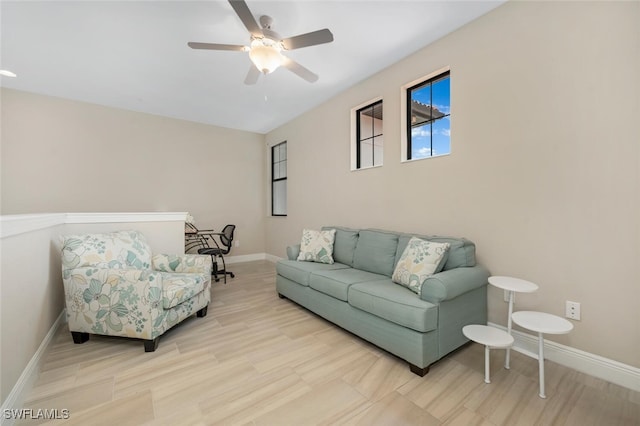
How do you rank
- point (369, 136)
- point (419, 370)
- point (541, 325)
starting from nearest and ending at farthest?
point (541, 325)
point (419, 370)
point (369, 136)

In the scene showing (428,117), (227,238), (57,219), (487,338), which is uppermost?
(428,117)

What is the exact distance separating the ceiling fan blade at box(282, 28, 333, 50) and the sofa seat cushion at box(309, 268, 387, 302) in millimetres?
2052

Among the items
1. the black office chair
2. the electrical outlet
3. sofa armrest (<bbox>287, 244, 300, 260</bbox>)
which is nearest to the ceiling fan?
sofa armrest (<bbox>287, 244, 300, 260</bbox>)

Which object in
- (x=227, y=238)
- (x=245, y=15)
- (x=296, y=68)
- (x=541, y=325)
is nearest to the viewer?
(x=541, y=325)

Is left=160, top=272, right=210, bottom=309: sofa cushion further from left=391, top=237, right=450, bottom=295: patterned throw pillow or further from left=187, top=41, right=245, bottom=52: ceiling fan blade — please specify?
left=187, top=41, right=245, bottom=52: ceiling fan blade

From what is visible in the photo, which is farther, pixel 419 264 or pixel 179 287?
pixel 179 287

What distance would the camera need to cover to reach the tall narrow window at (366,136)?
143 inches

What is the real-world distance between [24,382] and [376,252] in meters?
2.76

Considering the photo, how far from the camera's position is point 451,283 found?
1910mm

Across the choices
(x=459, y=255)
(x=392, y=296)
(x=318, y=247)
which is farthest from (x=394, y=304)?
(x=318, y=247)

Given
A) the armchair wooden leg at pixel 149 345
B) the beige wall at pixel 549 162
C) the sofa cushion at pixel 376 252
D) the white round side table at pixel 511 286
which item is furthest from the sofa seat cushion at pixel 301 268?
the white round side table at pixel 511 286

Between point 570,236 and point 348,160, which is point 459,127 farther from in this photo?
point 348,160

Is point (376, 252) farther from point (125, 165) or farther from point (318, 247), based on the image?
point (125, 165)

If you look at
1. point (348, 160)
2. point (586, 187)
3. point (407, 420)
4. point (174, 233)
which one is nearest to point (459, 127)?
point (586, 187)
